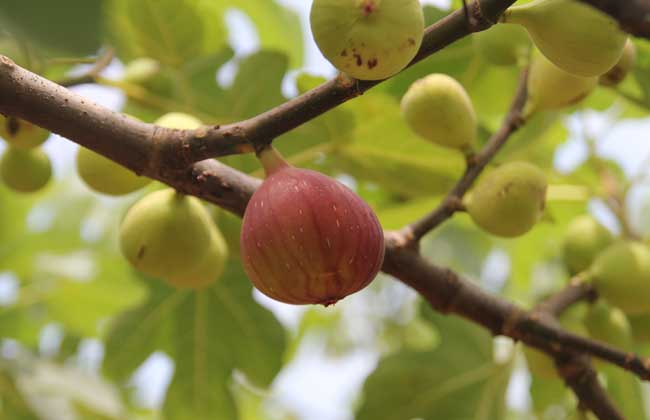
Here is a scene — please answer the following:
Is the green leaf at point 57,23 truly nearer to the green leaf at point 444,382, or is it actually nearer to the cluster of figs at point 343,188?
the cluster of figs at point 343,188

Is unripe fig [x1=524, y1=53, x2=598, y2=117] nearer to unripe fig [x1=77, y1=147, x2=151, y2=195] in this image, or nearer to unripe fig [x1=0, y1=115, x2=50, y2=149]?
unripe fig [x1=77, y1=147, x2=151, y2=195]

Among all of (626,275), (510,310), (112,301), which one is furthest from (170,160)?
(112,301)

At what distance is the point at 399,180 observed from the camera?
224 centimetres

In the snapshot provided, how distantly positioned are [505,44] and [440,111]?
0.87 feet

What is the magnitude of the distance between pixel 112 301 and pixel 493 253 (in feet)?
5.60

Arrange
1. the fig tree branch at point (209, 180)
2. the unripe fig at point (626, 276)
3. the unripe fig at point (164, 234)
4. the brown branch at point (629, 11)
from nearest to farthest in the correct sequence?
1. the brown branch at point (629, 11)
2. the fig tree branch at point (209, 180)
3. the unripe fig at point (164, 234)
4. the unripe fig at point (626, 276)

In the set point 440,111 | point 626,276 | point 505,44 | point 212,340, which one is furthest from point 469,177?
point 212,340

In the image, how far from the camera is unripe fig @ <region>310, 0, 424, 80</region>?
3.32 ft

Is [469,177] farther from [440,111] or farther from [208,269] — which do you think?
[208,269]

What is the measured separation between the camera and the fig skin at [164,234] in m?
1.43

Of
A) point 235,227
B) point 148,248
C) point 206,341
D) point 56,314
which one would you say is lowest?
point 56,314

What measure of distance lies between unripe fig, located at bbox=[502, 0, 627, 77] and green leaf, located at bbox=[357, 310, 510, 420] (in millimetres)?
1297

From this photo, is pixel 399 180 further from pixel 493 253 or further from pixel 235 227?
pixel 493 253

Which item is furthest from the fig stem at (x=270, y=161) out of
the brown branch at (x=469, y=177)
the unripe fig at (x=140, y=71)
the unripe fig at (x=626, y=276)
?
the unripe fig at (x=140, y=71)
